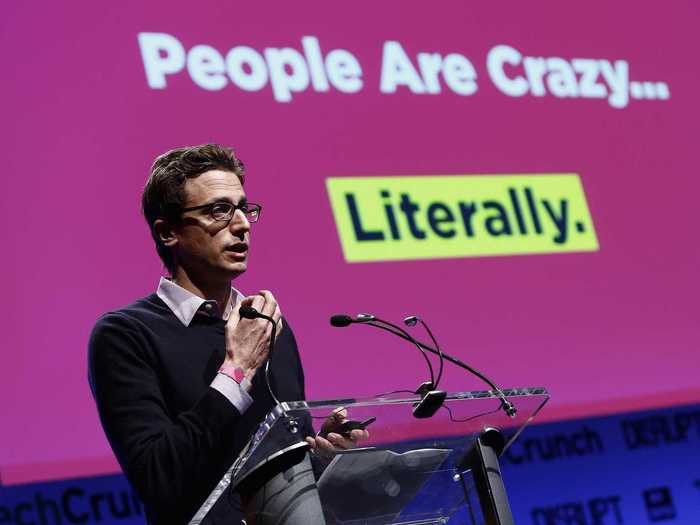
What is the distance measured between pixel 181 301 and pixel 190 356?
0.47 feet

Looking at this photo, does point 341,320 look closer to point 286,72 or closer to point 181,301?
point 181,301

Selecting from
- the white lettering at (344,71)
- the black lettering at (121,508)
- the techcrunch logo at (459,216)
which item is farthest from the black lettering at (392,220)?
the black lettering at (121,508)

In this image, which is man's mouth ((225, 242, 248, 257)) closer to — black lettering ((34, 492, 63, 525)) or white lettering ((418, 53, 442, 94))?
black lettering ((34, 492, 63, 525))

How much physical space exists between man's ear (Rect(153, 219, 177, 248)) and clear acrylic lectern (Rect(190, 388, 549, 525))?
26.5 inches

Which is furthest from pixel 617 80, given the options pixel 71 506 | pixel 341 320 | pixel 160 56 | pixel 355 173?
pixel 341 320

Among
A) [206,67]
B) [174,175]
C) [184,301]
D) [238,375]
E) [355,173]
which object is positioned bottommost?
[238,375]

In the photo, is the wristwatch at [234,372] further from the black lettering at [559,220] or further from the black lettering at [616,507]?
the black lettering at [616,507]

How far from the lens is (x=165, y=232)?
7.41 feet

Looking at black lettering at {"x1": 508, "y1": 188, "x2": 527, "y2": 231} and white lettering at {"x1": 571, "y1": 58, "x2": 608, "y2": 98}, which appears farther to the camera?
white lettering at {"x1": 571, "y1": 58, "x2": 608, "y2": 98}

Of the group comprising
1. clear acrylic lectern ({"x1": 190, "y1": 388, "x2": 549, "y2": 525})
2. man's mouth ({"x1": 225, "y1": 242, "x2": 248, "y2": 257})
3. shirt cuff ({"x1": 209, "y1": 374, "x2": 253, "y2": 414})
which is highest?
man's mouth ({"x1": 225, "y1": 242, "x2": 248, "y2": 257})

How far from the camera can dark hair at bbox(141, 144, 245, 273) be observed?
7.29ft

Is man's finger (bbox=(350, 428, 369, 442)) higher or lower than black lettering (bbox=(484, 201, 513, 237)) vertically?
lower

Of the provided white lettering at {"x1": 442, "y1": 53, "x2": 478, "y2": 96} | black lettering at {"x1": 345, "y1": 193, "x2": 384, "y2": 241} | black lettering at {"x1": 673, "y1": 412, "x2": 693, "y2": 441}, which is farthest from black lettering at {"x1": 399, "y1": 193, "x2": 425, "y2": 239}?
black lettering at {"x1": 673, "y1": 412, "x2": 693, "y2": 441}

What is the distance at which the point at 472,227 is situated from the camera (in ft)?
13.1
